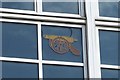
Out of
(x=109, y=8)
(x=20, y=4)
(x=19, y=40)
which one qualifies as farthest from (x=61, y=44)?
(x=109, y=8)

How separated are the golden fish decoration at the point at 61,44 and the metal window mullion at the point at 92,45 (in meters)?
0.20

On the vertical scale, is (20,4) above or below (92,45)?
above

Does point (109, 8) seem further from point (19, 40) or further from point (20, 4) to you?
point (19, 40)

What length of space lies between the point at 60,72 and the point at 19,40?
72 cm

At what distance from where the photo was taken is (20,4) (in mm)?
7367

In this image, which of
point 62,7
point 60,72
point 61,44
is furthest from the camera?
point 62,7

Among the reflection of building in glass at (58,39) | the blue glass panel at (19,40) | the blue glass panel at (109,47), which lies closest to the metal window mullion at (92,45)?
the reflection of building in glass at (58,39)

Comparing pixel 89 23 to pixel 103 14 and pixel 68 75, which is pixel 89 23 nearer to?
pixel 103 14

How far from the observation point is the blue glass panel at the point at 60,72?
7.07 m

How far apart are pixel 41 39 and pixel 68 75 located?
24.8 inches

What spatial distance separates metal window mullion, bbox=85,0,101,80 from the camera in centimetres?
720

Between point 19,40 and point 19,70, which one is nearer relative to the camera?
point 19,70

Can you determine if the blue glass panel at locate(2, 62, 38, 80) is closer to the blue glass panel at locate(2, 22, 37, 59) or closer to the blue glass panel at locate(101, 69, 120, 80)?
the blue glass panel at locate(2, 22, 37, 59)

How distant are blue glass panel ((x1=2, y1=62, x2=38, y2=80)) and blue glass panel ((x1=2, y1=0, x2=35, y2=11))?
0.86m
